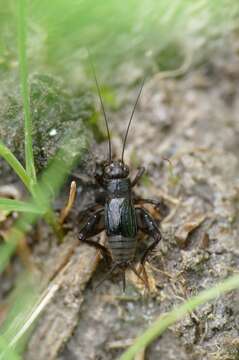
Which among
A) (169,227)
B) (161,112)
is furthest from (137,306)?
(161,112)

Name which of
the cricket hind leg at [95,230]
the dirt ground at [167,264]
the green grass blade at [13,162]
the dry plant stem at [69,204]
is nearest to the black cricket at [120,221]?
the cricket hind leg at [95,230]

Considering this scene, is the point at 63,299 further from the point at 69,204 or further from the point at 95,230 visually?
the point at 69,204

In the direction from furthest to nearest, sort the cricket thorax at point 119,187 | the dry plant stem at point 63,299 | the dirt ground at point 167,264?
1. the cricket thorax at point 119,187
2. the dry plant stem at point 63,299
3. the dirt ground at point 167,264

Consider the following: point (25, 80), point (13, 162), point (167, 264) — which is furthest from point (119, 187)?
point (25, 80)

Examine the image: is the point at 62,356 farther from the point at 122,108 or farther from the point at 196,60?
the point at 196,60

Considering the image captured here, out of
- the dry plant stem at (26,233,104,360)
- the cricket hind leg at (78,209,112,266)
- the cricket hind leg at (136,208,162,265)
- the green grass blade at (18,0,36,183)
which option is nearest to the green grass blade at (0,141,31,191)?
the green grass blade at (18,0,36,183)

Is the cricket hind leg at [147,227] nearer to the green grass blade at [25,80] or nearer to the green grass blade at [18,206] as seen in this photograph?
the green grass blade at [18,206]

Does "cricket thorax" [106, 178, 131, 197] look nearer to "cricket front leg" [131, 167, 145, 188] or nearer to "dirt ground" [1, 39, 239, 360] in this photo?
"cricket front leg" [131, 167, 145, 188]
